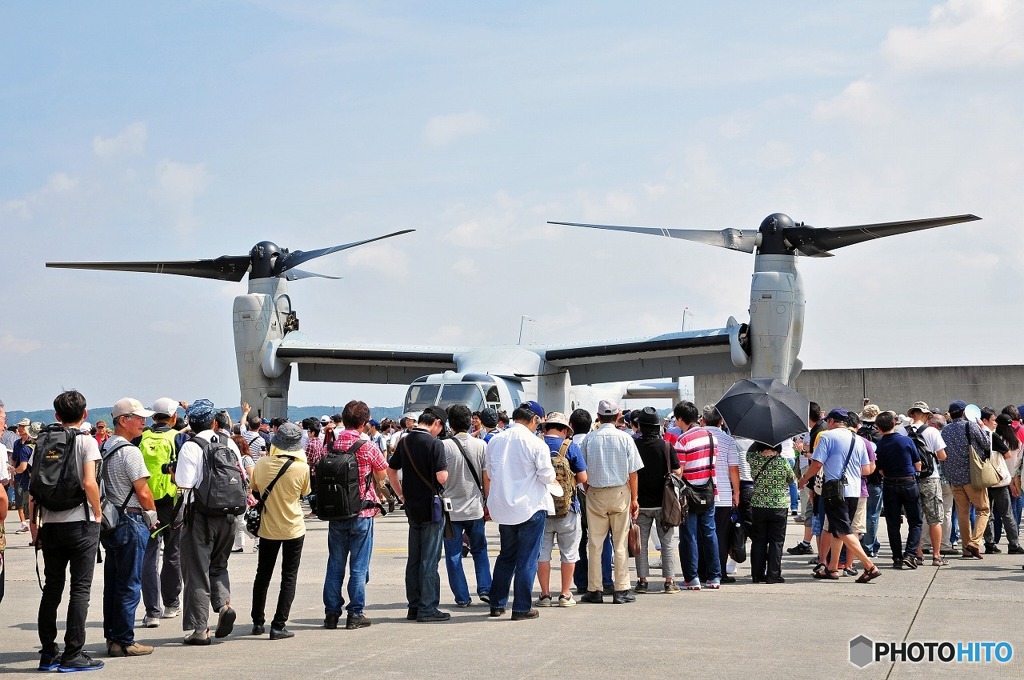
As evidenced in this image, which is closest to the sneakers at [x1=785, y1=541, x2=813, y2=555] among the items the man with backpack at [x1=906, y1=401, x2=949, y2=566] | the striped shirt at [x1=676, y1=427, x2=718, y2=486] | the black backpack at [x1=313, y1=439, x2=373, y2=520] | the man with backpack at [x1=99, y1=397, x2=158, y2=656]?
the man with backpack at [x1=906, y1=401, x2=949, y2=566]

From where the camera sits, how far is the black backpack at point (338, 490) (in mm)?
6840

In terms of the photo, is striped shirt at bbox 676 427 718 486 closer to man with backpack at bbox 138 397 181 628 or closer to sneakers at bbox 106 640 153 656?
man with backpack at bbox 138 397 181 628

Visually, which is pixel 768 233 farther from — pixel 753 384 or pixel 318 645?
pixel 318 645

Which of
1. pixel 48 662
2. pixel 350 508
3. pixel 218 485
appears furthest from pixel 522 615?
pixel 48 662

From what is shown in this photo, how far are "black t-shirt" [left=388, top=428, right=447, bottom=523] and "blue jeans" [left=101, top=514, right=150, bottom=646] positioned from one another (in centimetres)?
183

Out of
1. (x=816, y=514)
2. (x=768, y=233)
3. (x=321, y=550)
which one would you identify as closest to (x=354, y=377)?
(x=768, y=233)

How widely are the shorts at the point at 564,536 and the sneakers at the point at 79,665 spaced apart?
3.22 meters

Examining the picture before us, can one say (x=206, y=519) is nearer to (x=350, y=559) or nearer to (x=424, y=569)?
(x=350, y=559)

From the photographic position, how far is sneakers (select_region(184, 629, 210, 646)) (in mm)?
6445

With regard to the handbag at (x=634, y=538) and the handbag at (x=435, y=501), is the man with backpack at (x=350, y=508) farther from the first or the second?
the handbag at (x=634, y=538)

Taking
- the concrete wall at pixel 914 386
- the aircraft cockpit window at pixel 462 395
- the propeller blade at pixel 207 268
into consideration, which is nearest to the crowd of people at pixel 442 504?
the aircraft cockpit window at pixel 462 395

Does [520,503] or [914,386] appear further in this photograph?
[914,386]

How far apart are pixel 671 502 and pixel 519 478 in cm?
156

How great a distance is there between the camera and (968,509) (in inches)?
425
